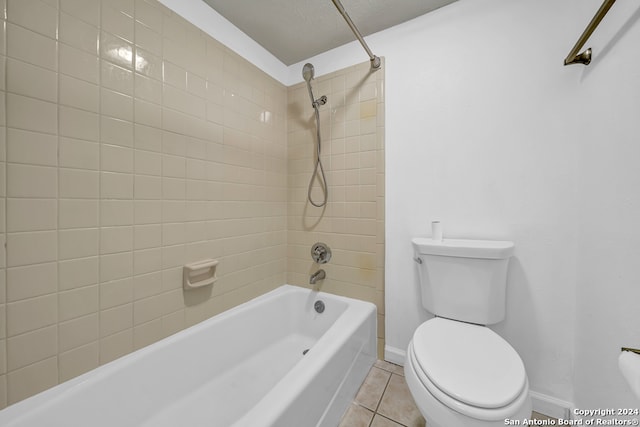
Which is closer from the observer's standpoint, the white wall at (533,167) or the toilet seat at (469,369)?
the toilet seat at (469,369)

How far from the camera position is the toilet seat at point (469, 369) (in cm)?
68

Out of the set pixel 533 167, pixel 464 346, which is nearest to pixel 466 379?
pixel 464 346

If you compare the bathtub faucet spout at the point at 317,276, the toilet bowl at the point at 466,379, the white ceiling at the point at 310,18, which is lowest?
the toilet bowl at the point at 466,379

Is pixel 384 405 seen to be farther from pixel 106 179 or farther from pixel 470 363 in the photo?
pixel 106 179

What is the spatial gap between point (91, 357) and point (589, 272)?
1967mm

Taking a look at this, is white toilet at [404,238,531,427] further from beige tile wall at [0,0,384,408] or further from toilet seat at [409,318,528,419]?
beige tile wall at [0,0,384,408]

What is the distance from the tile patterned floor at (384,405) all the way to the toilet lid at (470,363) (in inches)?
17.6

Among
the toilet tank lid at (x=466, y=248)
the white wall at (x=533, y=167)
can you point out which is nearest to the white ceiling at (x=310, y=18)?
the white wall at (x=533, y=167)

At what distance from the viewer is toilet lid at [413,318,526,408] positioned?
0.69 metres

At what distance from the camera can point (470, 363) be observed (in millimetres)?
813

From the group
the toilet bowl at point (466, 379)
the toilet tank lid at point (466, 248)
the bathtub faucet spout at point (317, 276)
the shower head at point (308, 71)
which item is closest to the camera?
the toilet bowl at point (466, 379)

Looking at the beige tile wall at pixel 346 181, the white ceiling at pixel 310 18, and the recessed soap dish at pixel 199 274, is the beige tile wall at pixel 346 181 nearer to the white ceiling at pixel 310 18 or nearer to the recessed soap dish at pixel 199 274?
the white ceiling at pixel 310 18

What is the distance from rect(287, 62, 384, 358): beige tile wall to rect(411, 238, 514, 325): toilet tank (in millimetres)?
347

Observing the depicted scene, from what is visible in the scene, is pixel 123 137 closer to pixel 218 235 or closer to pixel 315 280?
pixel 218 235
